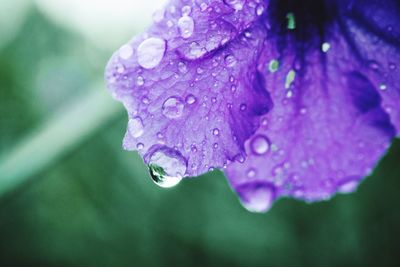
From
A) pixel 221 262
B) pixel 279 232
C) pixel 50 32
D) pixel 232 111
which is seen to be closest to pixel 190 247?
pixel 221 262

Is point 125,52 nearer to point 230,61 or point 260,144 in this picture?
point 230,61

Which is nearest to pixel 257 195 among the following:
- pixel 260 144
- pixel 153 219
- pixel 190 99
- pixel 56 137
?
pixel 260 144

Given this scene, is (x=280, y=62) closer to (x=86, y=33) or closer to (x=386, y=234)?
(x=386, y=234)

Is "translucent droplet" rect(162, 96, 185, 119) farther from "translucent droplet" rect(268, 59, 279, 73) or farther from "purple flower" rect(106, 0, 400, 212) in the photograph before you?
"translucent droplet" rect(268, 59, 279, 73)

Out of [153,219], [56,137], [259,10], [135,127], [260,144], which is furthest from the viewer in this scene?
[153,219]

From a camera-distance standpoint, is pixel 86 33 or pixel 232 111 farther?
pixel 86 33

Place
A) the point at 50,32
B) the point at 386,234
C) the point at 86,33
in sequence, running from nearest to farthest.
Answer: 1. the point at 386,234
2. the point at 86,33
3. the point at 50,32
